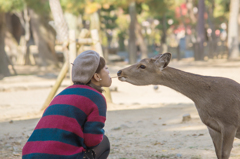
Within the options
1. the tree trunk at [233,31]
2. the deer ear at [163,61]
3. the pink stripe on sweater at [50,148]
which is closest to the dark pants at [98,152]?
the pink stripe on sweater at [50,148]

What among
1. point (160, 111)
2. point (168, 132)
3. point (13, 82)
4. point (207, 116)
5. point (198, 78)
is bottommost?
point (13, 82)

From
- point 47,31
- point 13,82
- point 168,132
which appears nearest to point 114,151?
point 168,132

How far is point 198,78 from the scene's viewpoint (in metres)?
4.00

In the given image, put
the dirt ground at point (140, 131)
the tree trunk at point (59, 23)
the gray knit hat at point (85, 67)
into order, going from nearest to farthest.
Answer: the gray knit hat at point (85, 67)
the dirt ground at point (140, 131)
the tree trunk at point (59, 23)

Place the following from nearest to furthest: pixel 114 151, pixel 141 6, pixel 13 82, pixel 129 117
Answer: pixel 114 151, pixel 129 117, pixel 13 82, pixel 141 6

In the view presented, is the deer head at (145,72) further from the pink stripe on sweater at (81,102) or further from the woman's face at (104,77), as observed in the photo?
the pink stripe on sweater at (81,102)

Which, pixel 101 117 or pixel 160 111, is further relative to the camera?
pixel 160 111

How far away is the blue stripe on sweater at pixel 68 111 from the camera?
9.08ft

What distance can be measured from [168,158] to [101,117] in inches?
73.0

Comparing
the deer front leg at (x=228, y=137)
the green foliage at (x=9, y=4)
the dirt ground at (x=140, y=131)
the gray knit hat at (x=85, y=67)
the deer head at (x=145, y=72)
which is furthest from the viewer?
the green foliage at (x=9, y=4)

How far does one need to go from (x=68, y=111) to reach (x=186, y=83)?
168 cm

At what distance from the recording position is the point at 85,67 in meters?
3.00

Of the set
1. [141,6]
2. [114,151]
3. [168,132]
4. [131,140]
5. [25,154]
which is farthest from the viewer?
[141,6]

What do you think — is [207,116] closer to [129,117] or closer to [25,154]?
[25,154]
